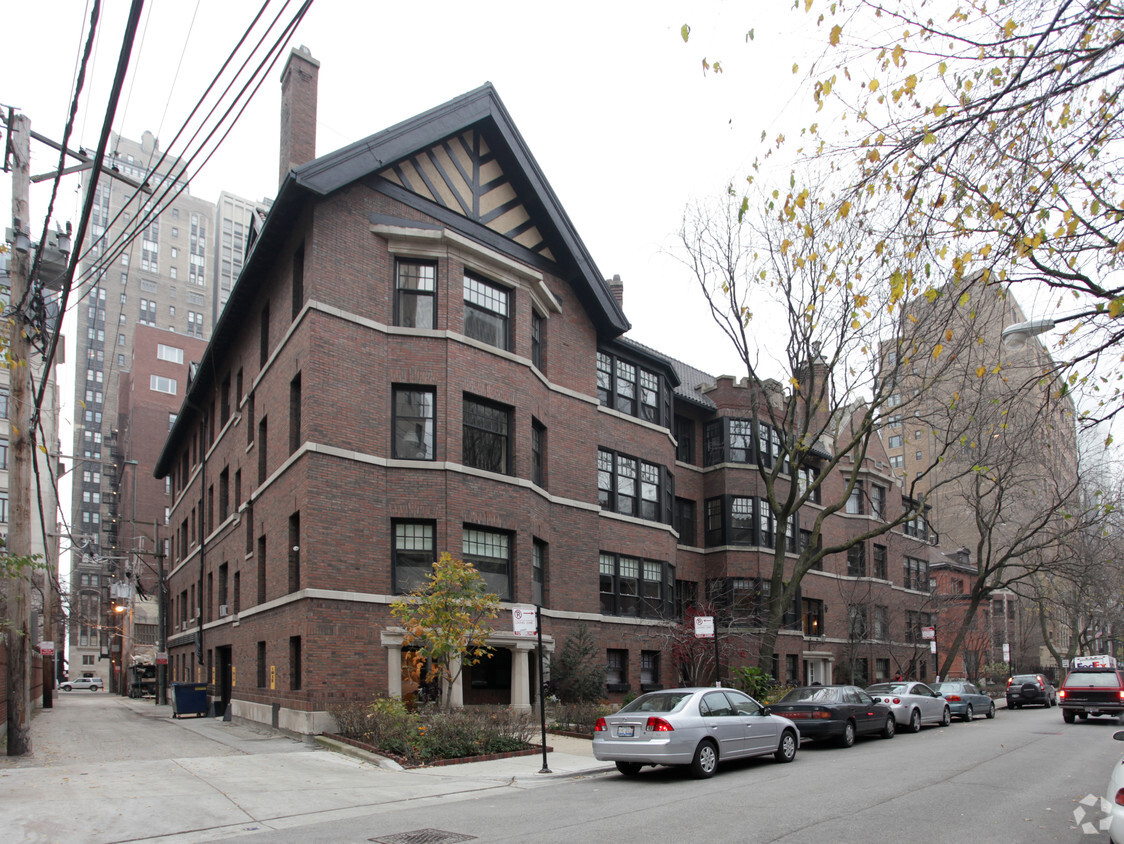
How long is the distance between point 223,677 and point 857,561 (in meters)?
28.9

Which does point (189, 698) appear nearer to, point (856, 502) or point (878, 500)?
point (856, 502)

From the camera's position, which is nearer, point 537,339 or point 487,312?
point 487,312

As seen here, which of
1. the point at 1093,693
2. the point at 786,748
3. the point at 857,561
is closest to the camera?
the point at 786,748

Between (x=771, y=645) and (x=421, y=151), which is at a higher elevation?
(x=421, y=151)

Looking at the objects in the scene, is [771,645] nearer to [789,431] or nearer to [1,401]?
[789,431]

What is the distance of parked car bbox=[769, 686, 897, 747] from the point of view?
62.0 ft

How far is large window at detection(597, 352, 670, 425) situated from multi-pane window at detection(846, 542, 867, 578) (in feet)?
52.0

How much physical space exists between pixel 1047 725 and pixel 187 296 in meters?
121

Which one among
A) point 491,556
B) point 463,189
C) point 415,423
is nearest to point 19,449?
point 415,423

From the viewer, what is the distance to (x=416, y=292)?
2161 cm

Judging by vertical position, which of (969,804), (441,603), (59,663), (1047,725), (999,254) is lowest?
(59,663)

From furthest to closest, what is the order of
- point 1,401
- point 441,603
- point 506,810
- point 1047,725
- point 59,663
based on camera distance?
point 59,663
point 1,401
point 1047,725
point 441,603
point 506,810

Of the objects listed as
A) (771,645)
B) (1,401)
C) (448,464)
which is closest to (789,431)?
(771,645)

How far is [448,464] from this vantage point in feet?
67.4
